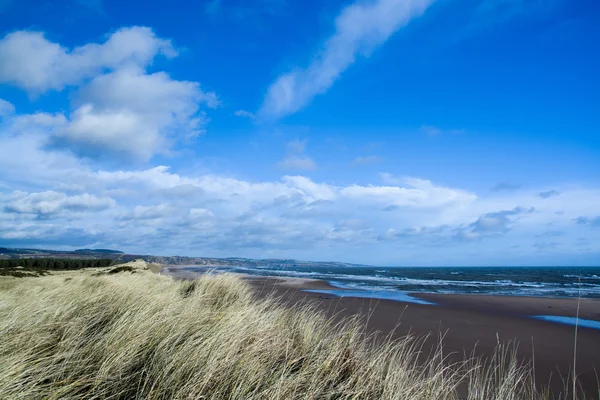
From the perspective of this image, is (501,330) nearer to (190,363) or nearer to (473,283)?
(190,363)

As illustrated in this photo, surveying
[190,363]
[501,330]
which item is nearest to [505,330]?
[501,330]

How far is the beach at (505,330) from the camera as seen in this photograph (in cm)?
670

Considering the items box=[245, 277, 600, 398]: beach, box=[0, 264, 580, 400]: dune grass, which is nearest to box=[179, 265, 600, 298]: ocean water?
box=[245, 277, 600, 398]: beach

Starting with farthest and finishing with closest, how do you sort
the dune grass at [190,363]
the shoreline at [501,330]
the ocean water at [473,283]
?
the ocean water at [473,283]
the shoreline at [501,330]
the dune grass at [190,363]

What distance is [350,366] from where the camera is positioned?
3822mm

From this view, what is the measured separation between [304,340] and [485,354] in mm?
5249

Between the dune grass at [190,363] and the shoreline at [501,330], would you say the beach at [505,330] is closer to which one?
the shoreline at [501,330]

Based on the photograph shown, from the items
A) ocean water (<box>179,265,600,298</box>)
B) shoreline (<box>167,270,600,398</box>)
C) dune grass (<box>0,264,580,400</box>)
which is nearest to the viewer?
dune grass (<box>0,264,580,400</box>)

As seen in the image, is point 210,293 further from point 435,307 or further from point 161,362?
point 435,307

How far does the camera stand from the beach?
22.0 feet

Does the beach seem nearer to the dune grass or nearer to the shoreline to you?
the shoreline

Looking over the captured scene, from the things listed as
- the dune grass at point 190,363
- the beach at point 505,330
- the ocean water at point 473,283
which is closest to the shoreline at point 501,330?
the beach at point 505,330

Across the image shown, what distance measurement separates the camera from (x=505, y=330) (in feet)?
33.6

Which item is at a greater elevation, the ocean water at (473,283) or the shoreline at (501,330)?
the shoreline at (501,330)
